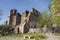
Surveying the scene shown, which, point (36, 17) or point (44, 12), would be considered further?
point (36, 17)

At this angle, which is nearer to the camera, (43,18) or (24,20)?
(43,18)

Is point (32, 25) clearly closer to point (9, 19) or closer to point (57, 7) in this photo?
point (9, 19)

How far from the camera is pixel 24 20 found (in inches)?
2682

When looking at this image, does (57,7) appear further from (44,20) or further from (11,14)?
(11,14)

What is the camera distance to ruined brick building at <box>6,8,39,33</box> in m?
65.1

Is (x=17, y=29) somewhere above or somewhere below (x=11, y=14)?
below

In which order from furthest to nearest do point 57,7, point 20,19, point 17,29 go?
point 20,19 → point 17,29 → point 57,7

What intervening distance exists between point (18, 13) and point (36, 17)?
10184mm

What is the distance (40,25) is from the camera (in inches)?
2259

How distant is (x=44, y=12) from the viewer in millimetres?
58906

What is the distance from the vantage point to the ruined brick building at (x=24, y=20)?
6512 cm

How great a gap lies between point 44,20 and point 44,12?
302cm

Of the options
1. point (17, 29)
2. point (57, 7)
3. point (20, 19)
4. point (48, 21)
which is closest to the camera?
point (57, 7)

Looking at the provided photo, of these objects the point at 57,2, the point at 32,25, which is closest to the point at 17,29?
the point at 32,25
